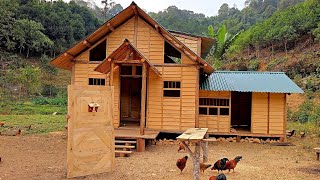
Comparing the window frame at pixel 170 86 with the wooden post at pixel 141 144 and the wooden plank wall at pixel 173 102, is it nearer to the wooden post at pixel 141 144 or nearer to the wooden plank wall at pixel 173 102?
the wooden plank wall at pixel 173 102

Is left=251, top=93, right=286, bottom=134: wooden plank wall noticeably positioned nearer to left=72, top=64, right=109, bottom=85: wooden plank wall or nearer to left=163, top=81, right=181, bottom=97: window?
left=163, top=81, right=181, bottom=97: window

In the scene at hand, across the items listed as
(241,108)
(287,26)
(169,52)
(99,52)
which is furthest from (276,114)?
(287,26)

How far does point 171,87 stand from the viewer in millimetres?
14273

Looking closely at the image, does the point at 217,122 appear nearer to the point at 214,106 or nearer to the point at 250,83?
the point at 214,106

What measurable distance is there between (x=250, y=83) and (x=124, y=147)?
705 cm

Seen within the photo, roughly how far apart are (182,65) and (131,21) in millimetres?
2993

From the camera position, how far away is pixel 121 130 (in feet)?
44.9

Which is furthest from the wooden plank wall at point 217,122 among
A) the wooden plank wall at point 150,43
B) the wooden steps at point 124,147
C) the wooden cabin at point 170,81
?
the wooden steps at point 124,147

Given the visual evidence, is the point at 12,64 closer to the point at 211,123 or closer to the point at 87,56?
the point at 87,56

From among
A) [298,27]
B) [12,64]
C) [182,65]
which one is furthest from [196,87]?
[12,64]

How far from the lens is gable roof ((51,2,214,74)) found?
44.6 ft

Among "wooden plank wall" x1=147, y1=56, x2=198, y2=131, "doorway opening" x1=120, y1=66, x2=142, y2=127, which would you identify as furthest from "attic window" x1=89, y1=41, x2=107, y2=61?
"doorway opening" x1=120, y1=66, x2=142, y2=127

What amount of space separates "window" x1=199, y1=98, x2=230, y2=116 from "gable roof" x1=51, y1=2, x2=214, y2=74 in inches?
66.1

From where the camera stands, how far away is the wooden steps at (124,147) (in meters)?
11.3
